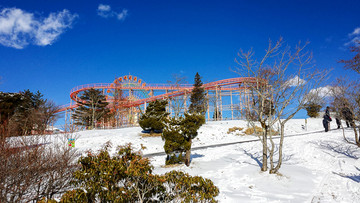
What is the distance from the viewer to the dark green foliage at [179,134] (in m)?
9.50

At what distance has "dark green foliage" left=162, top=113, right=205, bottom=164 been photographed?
950 cm

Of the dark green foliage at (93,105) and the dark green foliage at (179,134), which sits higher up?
the dark green foliage at (93,105)

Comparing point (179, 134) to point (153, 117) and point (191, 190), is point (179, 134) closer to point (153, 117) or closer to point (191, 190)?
point (191, 190)

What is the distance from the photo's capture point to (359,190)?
19.2 ft

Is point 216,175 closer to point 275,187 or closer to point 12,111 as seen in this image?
point 275,187

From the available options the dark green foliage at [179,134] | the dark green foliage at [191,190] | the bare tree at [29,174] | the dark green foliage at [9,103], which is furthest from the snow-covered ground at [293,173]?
the dark green foliage at [9,103]

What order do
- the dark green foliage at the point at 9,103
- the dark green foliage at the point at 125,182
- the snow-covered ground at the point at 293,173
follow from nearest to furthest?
the dark green foliage at the point at 125,182 < the snow-covered ground at the point at 293,173 < the dark green foliage at the point at 9,103

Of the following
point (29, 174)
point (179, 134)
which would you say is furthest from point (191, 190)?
point (179, 134)

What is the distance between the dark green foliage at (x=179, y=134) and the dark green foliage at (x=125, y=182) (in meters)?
5.29

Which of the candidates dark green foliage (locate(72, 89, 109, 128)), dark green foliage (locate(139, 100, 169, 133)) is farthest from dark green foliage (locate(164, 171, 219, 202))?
dark green foliage (locate(72, 89, 109, 128))

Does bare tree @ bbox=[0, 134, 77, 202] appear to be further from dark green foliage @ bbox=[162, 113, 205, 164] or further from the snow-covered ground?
dark green foliage @ bbox=[162, 113, 205, 164]

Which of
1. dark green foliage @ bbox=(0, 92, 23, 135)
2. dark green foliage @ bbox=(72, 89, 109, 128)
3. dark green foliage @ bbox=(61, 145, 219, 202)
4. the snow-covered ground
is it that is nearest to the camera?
dark green foliage @ bbox=(61, 145, 219, 202)

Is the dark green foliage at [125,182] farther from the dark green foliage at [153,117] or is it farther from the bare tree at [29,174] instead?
the dark green foliage at [153,117]

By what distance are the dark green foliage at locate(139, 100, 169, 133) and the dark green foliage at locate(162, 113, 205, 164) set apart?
8.76m
